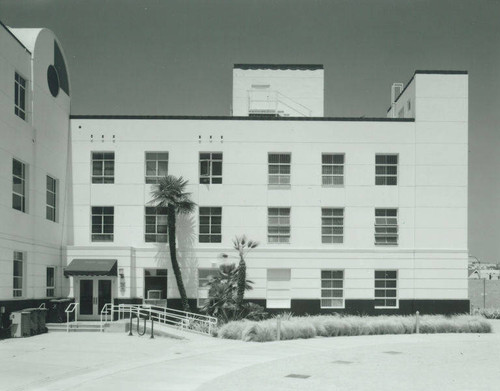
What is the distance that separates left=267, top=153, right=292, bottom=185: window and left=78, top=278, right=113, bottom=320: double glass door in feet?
31.9

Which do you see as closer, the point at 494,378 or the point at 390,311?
the point at 494,378

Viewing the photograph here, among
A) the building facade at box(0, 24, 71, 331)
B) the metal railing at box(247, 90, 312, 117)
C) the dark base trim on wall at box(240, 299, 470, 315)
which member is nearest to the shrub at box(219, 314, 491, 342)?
the dark base trim on wall at box(240, 299, 470, 315)

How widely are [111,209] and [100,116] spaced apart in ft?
15.7

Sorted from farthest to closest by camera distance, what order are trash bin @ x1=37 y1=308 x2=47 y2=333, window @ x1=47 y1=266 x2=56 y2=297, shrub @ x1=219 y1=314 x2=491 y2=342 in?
window @ x1=47 y1=266 x2=56 y2=297, trash bin @ x1=37 y1=308 x2=47 y2=333, shrub @ x1=219 y1=314 x2=491 y2=342

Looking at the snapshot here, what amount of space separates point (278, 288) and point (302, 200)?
465 cm

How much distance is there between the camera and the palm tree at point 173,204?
35344mm

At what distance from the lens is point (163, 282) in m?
37.2

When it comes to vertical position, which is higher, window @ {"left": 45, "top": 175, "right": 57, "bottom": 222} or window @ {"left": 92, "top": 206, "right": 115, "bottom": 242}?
window @ {"left": 45, "top": 175, "right": 57, "bottom": 222}

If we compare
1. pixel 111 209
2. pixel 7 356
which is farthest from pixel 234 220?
pixel 7 356

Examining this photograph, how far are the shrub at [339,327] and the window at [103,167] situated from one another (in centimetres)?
1205

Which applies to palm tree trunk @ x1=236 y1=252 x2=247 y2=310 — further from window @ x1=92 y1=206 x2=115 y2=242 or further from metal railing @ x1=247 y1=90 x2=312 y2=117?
metal railing @ x1=247 y1=90 x2=312 y2=117

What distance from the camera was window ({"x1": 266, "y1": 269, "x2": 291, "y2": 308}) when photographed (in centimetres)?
3716

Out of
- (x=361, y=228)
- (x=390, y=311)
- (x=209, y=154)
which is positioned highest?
(x=209, y=154)

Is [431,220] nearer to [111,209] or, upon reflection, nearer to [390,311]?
[390,311]
